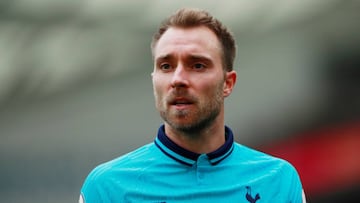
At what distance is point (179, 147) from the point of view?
10.3 feet

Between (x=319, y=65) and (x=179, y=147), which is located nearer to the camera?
(x=179, y=147)

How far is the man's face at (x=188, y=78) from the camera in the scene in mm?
3014

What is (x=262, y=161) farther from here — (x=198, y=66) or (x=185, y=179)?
Result: (x=198, y=66)

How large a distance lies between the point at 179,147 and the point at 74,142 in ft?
31.0

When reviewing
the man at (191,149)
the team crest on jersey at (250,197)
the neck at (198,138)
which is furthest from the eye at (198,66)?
the team crest on jersey at (250,197)

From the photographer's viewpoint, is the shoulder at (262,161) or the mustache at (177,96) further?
the shoulder at (262,161)

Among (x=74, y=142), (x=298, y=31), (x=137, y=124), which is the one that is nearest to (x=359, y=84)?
(x=298, y=31)

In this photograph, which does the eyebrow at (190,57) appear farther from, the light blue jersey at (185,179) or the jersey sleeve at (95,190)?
the jersey sleeve at (95,190)

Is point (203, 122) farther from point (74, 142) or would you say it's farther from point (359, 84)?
point (74, 142)

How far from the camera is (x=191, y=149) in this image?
10.4 ft

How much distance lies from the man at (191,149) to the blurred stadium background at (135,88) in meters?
7.24

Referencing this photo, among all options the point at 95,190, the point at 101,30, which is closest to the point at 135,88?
the point at 101,30

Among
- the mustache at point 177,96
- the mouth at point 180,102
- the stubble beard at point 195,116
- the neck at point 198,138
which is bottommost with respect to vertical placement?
the neck at point 198,138

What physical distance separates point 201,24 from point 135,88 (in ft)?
31.4
